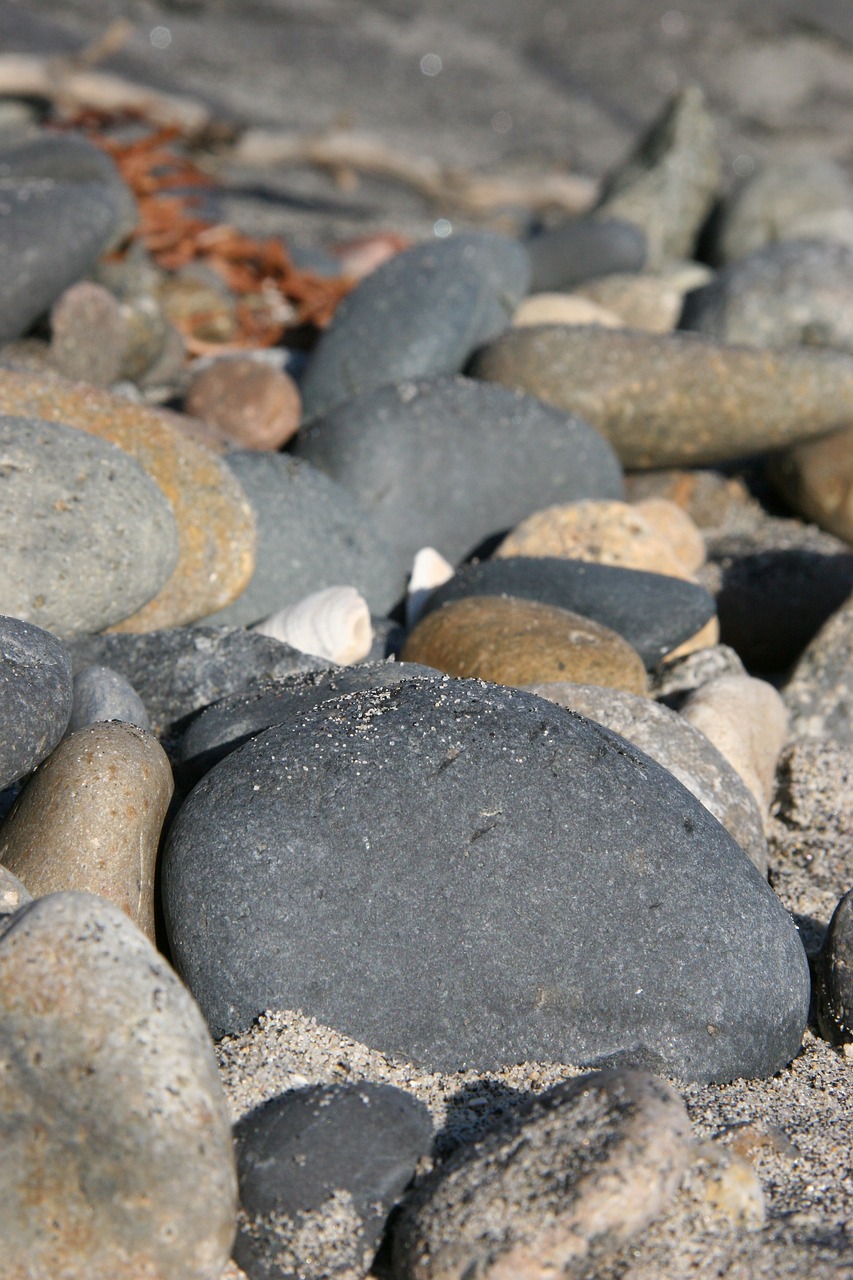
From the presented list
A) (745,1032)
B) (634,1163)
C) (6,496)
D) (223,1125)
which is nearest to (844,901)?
(745,1032)

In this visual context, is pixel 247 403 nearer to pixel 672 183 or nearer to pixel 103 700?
pixel 103 700

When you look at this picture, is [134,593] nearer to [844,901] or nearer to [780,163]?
[844,901]

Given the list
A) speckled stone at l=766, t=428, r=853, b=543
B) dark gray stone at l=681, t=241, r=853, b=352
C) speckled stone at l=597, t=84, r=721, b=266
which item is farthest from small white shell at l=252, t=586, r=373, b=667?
speckled stone at l=597, t=84, r=721, b=266

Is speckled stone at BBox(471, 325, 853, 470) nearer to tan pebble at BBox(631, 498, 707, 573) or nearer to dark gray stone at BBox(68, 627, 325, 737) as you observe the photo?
tan pebble at BBox(631, 498, 707, 573)

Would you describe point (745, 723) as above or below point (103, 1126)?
below

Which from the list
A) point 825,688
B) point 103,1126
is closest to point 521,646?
point 825,688

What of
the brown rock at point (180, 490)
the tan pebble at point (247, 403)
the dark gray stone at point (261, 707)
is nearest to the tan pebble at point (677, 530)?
the tan pebble at point (247, 403)

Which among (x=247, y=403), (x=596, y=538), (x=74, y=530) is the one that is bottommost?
(x=247, y=403)
